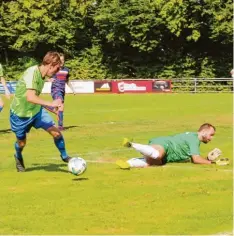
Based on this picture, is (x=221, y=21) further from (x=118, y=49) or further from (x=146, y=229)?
(x=146, y=229)

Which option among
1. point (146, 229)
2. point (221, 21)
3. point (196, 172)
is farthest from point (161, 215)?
point (221, 21)

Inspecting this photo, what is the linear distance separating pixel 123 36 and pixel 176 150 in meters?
49.4

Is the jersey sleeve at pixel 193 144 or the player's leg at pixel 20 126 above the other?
the player's leg at pixel 20 126

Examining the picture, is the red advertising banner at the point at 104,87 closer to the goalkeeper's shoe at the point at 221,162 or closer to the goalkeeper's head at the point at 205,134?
the goalkeeper's shoe at the point at 221,162

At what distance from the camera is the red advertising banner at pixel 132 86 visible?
182ft

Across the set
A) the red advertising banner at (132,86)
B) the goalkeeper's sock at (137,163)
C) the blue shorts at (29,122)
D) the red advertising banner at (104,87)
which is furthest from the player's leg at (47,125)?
the red advertising banner at (104,87)

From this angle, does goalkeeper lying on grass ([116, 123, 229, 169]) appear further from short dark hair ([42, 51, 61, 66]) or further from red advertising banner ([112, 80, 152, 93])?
red advertising banner ([112, 80, 152, 93])

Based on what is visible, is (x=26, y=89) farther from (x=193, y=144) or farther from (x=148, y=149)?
(x=193, y=144)

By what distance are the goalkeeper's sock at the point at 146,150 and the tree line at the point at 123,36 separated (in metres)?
44.7

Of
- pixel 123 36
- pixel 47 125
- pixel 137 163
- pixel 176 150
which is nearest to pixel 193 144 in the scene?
pixel 176 150

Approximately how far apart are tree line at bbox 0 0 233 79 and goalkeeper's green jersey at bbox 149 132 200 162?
145 feet

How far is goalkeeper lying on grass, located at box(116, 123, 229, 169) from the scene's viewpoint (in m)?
12.6

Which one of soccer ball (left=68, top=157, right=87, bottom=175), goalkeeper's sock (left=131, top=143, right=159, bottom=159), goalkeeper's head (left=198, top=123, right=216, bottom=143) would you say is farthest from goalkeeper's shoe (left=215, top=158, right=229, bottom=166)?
soccer ball (left=68, top=157, right=87, bottom=175)

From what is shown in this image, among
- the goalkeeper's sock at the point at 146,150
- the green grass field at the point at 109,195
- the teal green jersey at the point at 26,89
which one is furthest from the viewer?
the goalkeeper's sock at the point at 146,150
